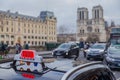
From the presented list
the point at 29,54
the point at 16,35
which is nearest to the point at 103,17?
the point at 16,35

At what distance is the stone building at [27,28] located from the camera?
109 meters

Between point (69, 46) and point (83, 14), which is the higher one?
point (83, 14)

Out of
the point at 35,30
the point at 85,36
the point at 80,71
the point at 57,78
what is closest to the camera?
the point at 57,78

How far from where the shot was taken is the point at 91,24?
493ft

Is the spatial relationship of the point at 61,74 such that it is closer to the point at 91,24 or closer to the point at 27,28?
the point at 27,28

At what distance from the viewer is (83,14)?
151 meters

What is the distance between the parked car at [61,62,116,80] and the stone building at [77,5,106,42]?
13893 centimetres

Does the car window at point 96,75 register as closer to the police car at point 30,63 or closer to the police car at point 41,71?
the police car at point 41,71

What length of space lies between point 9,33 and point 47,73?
110 m

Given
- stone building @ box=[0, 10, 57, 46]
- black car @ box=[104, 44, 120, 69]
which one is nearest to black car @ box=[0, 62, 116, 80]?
black car @ box=[104, 44, 120, 69]

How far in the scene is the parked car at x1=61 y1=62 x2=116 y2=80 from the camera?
290cm

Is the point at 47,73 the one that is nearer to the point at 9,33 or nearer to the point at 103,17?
the point at 9,33

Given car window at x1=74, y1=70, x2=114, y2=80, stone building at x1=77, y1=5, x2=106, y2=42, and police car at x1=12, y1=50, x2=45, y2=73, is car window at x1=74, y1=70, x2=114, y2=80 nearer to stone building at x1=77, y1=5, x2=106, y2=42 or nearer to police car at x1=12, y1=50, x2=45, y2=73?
police car at x1=12, y1=50, x2=45, y2=73

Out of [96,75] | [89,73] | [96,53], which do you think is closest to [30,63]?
[89,73]
